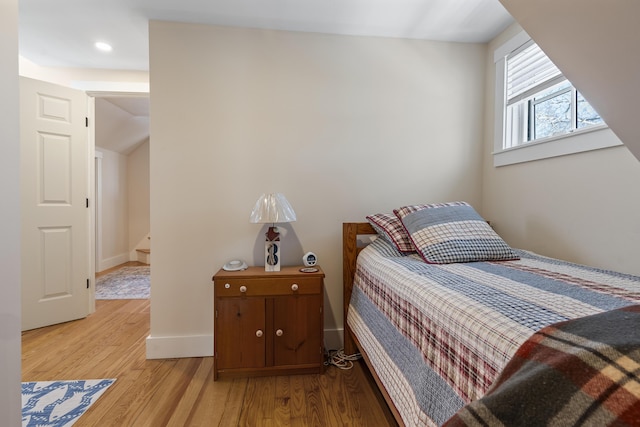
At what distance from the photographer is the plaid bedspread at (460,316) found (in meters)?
0.72

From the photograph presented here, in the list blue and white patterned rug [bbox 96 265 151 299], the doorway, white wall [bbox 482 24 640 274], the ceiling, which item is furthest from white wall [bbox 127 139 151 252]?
white wall [bbox 482 24 640 274]

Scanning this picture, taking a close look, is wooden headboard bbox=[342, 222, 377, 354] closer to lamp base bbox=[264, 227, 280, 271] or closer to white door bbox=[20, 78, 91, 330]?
lamp base bbox=[264, 227, 280, 271]

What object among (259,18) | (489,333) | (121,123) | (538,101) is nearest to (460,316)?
(489,333)

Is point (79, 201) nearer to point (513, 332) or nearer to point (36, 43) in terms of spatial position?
point (36, 43)

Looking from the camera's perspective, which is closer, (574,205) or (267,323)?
(574,205)

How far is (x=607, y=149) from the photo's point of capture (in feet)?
4.82

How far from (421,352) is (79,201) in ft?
10.2

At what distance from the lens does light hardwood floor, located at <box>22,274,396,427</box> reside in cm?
141

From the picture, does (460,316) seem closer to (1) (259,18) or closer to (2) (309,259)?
(2) (309,259)

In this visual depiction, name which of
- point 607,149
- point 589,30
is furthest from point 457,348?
point 607,149

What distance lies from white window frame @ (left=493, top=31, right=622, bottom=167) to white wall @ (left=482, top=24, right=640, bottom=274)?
0.04 m

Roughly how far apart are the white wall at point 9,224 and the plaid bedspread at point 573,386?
4.20ft

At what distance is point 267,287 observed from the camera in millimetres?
1759

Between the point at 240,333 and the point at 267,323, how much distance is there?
168 mm
